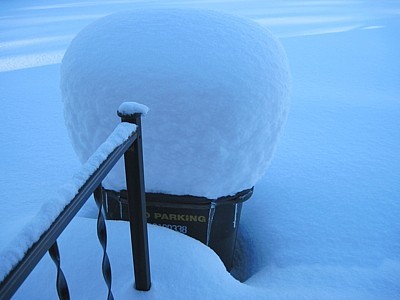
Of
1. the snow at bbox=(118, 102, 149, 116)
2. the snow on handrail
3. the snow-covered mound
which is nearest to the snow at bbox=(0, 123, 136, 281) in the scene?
the snow on handrail

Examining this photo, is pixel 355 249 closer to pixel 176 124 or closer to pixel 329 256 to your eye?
pixel 329 256

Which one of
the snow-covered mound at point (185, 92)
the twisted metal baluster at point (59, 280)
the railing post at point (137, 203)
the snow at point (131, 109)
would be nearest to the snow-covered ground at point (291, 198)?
the railing post at point (137, 203)

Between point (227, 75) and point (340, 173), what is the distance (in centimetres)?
149

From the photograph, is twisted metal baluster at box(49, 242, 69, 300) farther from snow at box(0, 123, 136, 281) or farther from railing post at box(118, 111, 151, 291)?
railing post at box(118, 111, 151, 291)

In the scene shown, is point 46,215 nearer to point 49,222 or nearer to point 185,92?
point 49,222

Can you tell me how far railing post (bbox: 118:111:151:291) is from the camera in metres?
0.96

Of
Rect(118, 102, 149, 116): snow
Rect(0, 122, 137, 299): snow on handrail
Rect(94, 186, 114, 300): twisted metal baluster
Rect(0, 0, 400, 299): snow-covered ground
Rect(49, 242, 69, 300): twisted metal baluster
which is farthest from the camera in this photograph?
Rect(0, 0, 400, 299): snow-covered ground

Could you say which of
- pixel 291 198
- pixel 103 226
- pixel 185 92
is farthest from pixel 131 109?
pixel 291 198

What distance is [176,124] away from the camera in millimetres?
1322

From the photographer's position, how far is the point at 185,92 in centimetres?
129

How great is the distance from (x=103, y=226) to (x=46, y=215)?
24 centimetres

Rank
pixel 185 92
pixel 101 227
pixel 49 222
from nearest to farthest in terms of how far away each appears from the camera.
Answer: pixel 49 222
pixel 101 227
pixel 185 92

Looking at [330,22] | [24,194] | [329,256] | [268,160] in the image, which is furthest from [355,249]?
[330,22]

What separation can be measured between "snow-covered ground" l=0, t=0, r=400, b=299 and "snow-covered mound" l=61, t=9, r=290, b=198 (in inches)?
12.5
